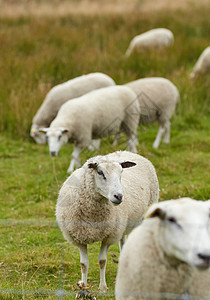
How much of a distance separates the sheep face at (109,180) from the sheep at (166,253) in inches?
32.4

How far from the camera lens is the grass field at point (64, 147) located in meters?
4.07

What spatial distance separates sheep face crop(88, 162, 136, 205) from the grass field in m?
0.68

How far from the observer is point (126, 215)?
371 centimetres

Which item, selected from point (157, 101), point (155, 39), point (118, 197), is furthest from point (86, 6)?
point (118, 197)

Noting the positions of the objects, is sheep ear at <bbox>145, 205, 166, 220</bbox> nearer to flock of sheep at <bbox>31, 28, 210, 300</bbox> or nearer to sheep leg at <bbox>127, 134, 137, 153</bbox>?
flock of sheep at <bbox>31, 28, 210, 300</bbox>

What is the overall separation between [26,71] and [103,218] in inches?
279

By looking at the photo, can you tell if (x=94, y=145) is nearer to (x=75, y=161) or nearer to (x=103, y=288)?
Answer: (x=75, y=161)

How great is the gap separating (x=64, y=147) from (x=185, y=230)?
6.04 meters

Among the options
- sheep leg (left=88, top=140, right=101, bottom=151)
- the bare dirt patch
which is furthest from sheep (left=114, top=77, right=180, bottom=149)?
the bare dirt patch

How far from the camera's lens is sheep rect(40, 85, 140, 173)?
694 centimetres

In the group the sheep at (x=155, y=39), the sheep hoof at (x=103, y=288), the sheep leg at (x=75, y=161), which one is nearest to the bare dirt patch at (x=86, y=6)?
the sheep at (x=155, y=39)

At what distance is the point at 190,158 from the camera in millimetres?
6824

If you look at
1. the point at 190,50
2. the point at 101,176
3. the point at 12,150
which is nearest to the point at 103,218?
the point at 101,176

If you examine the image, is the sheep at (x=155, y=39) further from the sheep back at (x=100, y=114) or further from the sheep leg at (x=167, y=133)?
the sheep back at (x=100, y=114)
